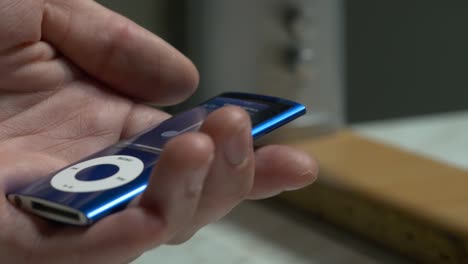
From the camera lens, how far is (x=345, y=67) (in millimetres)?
970

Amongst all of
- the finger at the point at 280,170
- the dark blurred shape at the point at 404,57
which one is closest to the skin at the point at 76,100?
the finger at the point at 280,170

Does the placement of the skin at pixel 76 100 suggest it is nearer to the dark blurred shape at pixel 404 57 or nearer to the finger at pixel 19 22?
the finger at pixel 19 22

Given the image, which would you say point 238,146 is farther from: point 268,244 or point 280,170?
point 268,244

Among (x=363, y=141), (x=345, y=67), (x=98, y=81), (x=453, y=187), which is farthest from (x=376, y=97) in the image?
(x=98, y=81)

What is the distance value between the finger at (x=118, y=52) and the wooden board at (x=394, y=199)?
8.8 inches

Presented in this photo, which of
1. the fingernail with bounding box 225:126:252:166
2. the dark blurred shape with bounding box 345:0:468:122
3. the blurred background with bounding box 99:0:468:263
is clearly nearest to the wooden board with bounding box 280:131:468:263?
the blurred background with bounding box 99:0:468:263

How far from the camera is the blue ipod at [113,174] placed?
0.37 meters

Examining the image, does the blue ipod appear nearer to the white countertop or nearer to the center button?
the center button

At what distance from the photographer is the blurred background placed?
2.22 ft

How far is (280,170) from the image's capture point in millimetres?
410

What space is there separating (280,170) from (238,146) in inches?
2.5

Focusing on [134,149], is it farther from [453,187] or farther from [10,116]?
[453,187]

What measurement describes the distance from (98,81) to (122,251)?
0.23 m

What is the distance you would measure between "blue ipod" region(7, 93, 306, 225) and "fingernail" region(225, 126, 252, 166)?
6 centimetres
